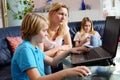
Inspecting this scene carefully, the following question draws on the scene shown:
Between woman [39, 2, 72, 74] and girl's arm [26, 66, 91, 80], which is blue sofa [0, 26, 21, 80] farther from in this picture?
girl's arm [26, 66, 91, 80]

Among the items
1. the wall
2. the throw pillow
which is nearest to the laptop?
the throw pillow

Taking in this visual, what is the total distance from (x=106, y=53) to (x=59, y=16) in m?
0.89

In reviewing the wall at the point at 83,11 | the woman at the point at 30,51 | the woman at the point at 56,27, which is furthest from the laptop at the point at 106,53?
the wall at the point at 83,11

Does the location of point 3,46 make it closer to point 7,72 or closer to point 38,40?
point 7,72

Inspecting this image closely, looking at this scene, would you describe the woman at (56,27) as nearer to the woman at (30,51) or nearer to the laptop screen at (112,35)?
the laptop screen at (112,35)

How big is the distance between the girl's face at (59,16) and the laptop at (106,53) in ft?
2.24

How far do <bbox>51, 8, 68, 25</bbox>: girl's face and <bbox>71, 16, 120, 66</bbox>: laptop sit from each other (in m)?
0.68

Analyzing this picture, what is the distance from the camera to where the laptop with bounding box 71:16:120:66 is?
1.46 metres

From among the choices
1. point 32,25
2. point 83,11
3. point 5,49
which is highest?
point 83,11

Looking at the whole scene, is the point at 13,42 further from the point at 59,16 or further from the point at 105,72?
the point at 105,72

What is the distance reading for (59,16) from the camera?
2.33m

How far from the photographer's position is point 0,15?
3535 mm

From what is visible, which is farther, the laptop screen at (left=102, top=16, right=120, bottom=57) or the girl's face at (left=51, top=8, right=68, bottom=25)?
the girl's face at (left=51, top=8, right=68, bottom=25)

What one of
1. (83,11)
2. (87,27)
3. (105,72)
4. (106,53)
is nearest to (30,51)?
(105,72)
